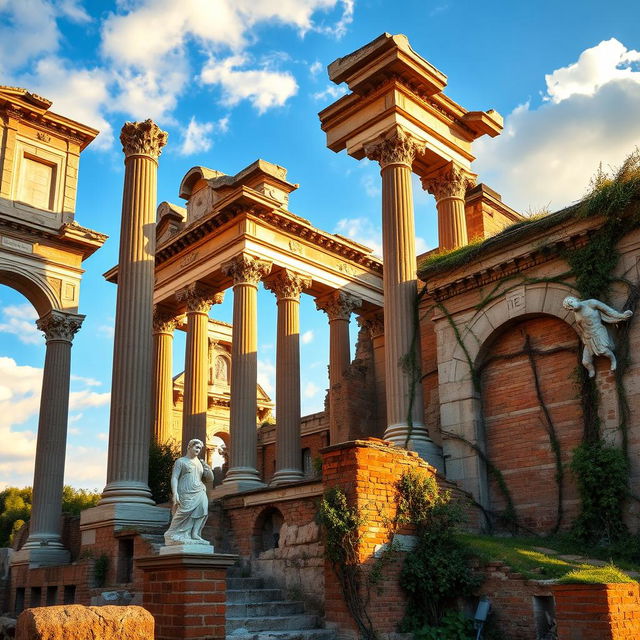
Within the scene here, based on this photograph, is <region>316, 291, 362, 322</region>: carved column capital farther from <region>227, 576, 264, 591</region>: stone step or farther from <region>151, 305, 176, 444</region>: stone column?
<region>227, 576, 264, 591</region>: stone step

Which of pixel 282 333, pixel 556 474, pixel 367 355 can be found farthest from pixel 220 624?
pixel 367 355

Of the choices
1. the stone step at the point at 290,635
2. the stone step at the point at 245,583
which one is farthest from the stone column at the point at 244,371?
the stone step at the point at 290,635

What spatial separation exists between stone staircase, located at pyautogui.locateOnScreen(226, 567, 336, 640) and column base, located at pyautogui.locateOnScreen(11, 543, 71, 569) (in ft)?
29.9

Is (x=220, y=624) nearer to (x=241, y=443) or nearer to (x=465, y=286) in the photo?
(x=465, y=286)

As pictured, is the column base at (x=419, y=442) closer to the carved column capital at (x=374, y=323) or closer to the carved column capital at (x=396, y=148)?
the carved column capital at (x=396, y=148)

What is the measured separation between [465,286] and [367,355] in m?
14.7

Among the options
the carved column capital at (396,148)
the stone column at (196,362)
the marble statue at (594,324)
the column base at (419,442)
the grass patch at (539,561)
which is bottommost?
the grass patch at (539,561)

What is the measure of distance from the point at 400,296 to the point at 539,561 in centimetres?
812

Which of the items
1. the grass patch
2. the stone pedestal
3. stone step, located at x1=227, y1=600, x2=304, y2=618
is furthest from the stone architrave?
the grass patch

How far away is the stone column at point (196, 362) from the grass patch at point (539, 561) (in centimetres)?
1531

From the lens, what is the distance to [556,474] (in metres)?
15.6

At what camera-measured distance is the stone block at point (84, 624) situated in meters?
6.72

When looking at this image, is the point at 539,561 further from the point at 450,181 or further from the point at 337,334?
the point at 337,334

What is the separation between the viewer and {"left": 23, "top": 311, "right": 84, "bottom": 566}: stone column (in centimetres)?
2442
